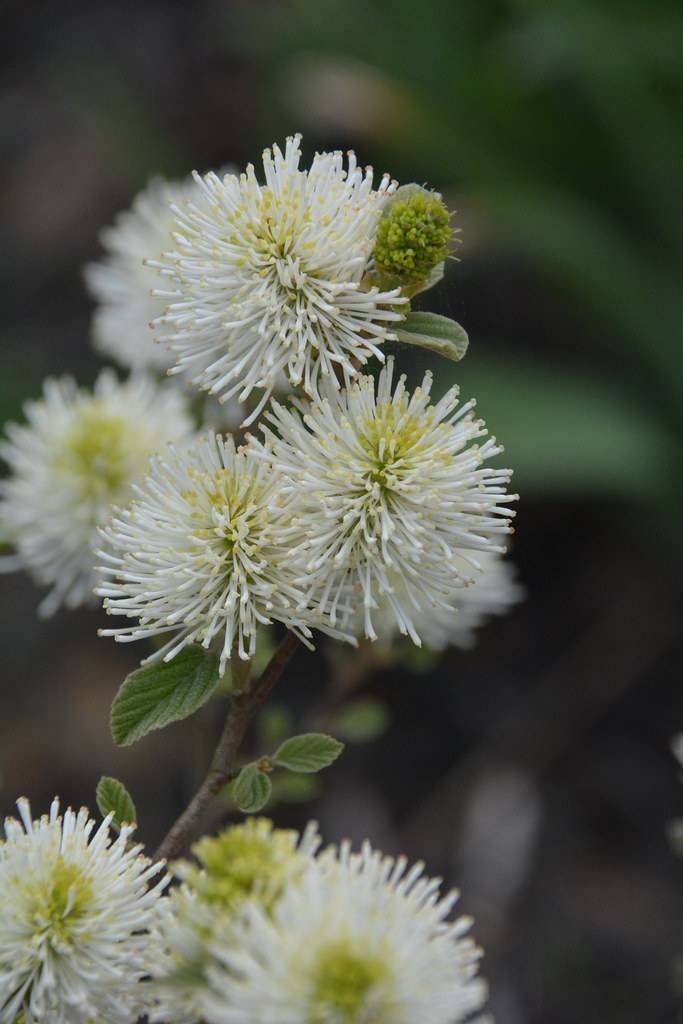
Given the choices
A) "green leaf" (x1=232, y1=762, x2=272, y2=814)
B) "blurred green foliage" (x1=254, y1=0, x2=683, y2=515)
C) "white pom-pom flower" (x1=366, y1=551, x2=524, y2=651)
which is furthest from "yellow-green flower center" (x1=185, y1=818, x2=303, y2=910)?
"blurred green foliage" (x1=254, y1=0, x2=683, y2=515)

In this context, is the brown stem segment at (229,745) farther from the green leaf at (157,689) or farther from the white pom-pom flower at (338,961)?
the white pom-pom flower at (338,961)

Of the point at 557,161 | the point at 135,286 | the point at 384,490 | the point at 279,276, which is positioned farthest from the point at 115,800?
the point at 557,161

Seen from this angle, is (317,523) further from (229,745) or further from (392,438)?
(229,745)

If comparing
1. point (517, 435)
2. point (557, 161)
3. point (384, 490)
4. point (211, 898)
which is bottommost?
point (211, 898)

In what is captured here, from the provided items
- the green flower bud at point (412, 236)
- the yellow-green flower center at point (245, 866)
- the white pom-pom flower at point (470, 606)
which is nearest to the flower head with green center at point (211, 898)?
the yellow-green flower center at point (245, 866)

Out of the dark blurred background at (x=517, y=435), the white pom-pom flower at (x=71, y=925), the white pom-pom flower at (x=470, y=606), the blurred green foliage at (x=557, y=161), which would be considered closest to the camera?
the white pom-pom flower at (x=71, y=925)

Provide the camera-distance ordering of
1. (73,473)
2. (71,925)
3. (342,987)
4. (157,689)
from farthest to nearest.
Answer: (73,473) < (157,689) < (71,925) < (342,987)
